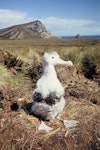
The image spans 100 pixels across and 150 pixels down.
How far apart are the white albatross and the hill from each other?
28477 millimetres

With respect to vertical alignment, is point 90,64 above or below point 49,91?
below

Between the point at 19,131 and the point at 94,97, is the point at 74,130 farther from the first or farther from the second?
the point at 94,97

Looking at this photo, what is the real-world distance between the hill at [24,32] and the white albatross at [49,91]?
28.5 metres

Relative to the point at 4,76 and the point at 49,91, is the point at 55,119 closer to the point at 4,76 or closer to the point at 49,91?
the point at 49,91

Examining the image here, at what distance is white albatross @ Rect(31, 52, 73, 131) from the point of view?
11.9 ft

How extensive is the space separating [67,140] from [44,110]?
54 cm

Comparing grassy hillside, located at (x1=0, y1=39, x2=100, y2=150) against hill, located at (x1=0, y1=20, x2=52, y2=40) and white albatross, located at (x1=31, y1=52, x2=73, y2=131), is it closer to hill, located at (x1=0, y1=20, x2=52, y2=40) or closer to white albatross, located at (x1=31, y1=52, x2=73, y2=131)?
white albatross, located at (x1=31, y1=52, x2=73, y2=131)

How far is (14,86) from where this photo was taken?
531cm

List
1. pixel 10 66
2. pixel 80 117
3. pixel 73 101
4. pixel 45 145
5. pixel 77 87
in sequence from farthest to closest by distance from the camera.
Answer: pixel 10 66, pixel 77 87, pixel 73 101, pixel 80 117, pixel 45 145

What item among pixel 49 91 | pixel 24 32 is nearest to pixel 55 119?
pixel 49 91

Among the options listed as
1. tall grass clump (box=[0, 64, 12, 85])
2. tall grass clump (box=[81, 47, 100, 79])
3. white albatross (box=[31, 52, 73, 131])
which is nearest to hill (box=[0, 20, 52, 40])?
tall grass clump (box=[81, 47, 100, 79])

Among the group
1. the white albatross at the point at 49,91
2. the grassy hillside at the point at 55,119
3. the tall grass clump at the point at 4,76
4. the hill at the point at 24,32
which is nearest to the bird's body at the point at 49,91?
the white albatross at the point at 49,91

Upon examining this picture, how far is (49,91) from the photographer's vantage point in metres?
3.67

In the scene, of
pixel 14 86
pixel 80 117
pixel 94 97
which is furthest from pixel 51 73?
pixel 14 86
